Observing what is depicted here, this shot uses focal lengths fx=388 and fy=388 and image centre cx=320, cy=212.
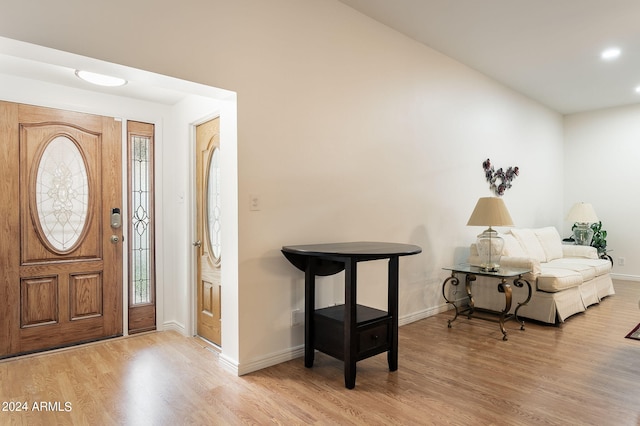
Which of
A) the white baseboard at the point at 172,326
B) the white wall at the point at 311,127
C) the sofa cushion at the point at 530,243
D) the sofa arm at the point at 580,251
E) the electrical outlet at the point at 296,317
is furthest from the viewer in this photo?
the sofa arm at the point at 580,251

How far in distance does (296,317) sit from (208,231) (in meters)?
1.15

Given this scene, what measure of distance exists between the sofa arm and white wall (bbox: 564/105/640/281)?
1.54 metres

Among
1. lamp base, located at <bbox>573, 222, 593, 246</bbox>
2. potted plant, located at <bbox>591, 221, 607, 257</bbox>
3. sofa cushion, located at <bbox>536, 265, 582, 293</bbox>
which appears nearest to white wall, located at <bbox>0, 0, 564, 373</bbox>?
sofa cushion, located at <bbox>536, 265, 582, 293</bbox>

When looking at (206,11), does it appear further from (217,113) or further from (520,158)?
(520,158)

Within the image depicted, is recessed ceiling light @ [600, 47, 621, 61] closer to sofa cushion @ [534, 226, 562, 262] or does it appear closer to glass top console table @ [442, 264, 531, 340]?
sofa cushion @ [534, 226, 562, 262]

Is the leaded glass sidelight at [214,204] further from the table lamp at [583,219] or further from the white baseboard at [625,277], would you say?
the white baseboard at [625,277]

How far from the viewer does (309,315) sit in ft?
9.14

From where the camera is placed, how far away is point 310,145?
10.2ft

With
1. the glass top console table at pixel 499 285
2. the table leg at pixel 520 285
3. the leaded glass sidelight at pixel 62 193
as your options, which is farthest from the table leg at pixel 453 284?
the leaded glass sidelight at pixel 62 193

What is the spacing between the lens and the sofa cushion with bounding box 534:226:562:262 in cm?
509

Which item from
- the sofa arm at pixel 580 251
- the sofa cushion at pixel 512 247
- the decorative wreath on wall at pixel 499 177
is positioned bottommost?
the sofa arm at pixel 580 251

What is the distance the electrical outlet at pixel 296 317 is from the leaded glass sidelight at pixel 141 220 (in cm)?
164

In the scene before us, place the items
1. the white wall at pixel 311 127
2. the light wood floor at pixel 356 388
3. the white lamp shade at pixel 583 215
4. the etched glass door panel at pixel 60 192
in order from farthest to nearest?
the white lamp shade at pixel 583 215
the etched glass door panel at pixel 60 192
the white wall at pixel 311 127
the light wood floor at pixel 356 388

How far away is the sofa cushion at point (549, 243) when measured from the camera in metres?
5.09
